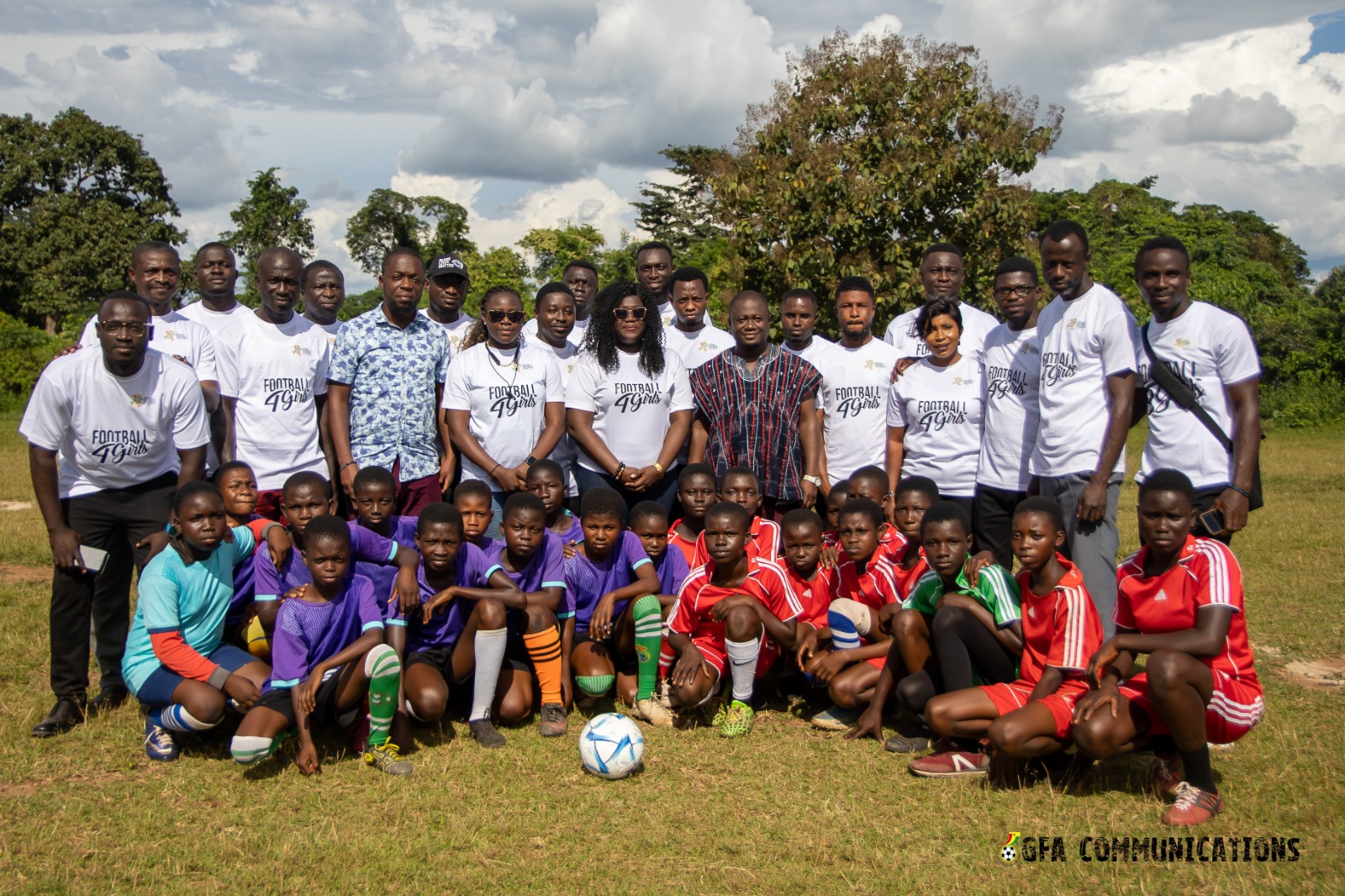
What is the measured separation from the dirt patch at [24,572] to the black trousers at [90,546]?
3658mm

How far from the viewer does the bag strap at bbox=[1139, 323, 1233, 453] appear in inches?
185

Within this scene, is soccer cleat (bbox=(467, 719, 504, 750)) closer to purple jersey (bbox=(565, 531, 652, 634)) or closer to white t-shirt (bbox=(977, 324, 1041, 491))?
purple jersey (bbox=(565, 531, 652, 634))

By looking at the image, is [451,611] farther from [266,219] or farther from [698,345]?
[266,219]

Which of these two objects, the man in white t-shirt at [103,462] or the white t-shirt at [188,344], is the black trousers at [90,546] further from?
the white t-shirt at [188,344]

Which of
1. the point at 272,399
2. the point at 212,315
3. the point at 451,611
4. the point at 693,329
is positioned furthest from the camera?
the point at 693,329

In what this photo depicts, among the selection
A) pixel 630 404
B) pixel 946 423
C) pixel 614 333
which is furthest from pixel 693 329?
pixel 946 423

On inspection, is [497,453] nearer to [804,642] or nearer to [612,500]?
[612,500]

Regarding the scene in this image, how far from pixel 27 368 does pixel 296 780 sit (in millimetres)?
A: 23719

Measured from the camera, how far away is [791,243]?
14.9m

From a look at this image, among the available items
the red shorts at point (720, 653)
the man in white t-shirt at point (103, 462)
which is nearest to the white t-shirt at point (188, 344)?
the man in white t-shirt at point (103, 462)

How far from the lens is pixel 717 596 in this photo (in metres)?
5.32

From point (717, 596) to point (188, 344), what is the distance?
3.36 meters

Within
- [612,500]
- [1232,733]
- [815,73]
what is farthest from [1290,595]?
[815,73]

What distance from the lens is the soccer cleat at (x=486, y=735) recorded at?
193 inches
